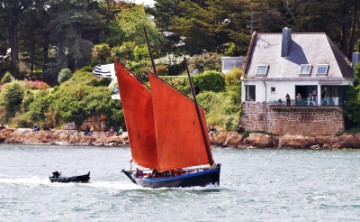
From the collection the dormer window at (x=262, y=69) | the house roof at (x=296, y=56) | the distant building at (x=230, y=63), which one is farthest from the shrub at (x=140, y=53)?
the dormer window at (x=262, y=69)

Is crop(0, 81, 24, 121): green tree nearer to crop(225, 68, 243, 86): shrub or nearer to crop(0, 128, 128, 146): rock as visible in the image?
crop(0, 128, 128, 146): rock

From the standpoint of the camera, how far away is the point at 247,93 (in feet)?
336

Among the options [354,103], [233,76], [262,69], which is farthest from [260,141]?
[233,76]

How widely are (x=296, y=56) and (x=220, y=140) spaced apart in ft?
29.9

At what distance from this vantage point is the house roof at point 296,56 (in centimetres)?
10025

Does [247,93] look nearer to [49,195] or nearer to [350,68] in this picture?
[350,68]

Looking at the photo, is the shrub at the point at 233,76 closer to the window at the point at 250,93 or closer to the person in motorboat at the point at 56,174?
the window at the point at 250,93

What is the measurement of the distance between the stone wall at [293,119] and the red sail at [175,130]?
32663 mm

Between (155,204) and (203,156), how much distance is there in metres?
7.05

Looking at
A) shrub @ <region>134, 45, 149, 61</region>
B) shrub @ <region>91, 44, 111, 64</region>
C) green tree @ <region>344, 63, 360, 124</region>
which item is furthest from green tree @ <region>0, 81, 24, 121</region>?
green tree @ <region>344, 63, 360, 124</region>

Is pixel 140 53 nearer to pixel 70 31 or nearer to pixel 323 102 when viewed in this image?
pixel 70 31

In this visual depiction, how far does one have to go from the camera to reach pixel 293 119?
99750mm

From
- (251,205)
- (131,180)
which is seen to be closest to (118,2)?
(131,180)

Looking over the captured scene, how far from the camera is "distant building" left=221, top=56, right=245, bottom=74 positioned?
110 m
